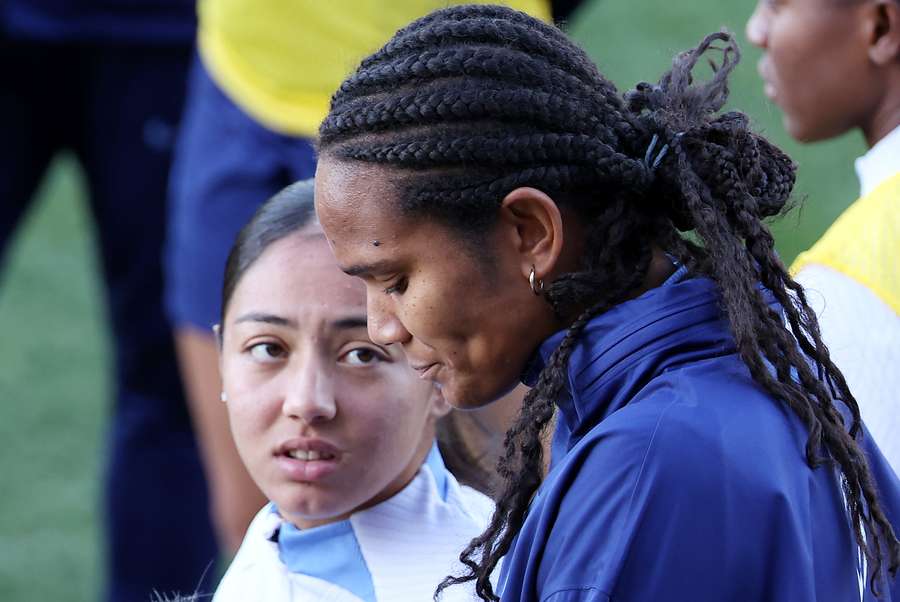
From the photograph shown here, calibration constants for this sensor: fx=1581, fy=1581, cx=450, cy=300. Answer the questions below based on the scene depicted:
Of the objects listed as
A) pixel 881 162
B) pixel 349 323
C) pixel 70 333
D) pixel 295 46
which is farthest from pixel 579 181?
pixel 70 333

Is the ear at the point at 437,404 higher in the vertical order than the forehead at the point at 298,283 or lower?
lower

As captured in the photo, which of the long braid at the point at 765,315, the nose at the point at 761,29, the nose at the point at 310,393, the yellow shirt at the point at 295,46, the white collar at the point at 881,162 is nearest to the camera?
the long braid at the point at 765,315

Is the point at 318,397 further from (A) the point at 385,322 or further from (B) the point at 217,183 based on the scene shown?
(B) the point at 217,183

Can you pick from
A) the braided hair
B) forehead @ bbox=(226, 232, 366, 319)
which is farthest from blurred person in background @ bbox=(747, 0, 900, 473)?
forehead @ bbox=(226, 232, 366, 319)

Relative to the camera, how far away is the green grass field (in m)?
5.16

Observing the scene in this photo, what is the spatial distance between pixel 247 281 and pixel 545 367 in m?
0.67

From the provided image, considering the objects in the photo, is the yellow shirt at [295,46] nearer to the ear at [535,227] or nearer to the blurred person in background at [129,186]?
the blurred person in background at [129,186]

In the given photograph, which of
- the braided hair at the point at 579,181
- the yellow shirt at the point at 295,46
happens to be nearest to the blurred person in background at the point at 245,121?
the yellow shirt at the point at 295,46

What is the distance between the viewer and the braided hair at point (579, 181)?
6.30 feet

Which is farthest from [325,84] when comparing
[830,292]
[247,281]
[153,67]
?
[830,292]

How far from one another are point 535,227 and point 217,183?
1.91 metres

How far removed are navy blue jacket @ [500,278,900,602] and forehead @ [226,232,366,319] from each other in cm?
54

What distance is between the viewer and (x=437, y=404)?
249 cm

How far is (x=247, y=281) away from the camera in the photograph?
8.05 ft
